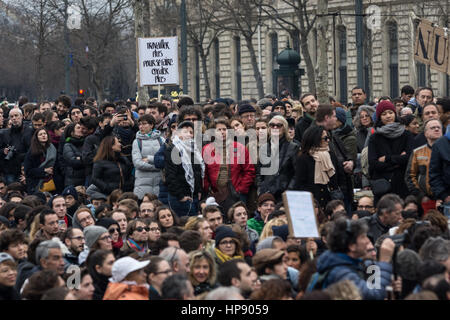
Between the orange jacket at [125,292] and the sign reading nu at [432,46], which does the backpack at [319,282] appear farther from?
the sign reading nu at [432,46]

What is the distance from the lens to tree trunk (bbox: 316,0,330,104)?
29078 mm

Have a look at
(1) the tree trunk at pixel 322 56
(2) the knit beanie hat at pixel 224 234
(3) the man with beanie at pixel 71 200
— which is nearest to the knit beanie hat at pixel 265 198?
(2) the knit beanie hat at pixel 224 234

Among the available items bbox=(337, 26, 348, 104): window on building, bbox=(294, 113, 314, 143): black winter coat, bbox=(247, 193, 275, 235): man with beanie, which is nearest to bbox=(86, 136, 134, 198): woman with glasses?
bbox=(294, 113, 314, 143): black winter coat

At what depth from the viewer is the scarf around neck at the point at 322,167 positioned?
39.4 ft

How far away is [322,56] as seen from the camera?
1209 inches

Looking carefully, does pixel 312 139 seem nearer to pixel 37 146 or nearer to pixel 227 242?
pixel 227 242

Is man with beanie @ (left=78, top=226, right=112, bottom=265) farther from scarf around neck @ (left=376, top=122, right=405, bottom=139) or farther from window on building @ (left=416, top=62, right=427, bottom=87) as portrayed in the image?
window on building @ (left=416, top=62, right=427, bottom=87)

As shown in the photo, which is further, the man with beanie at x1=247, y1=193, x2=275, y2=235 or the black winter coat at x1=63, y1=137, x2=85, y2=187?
the black winter coat at x1=63, y1=137, x2=85, y2=187

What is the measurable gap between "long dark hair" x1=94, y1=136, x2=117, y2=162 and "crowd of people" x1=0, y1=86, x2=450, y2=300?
0.02m

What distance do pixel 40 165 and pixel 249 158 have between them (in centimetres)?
407

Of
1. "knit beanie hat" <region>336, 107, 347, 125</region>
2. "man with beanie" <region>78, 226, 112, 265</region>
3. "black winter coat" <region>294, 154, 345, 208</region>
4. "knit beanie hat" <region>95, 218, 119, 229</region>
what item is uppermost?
"knit beanie hat" <region>336, 107, 347, 125</region>
